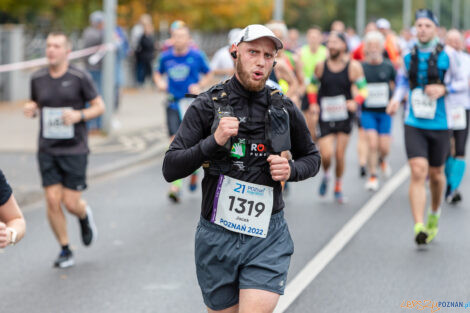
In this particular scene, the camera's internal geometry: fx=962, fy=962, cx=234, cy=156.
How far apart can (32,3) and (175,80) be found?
19627mm

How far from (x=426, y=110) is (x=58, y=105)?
10.9ft

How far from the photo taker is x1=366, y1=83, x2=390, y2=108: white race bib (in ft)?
43.8

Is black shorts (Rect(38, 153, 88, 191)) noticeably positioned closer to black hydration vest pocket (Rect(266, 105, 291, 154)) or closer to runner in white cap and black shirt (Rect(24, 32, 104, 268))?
runner in white cap and black shirt (Rect(24, 32, 104, 268))

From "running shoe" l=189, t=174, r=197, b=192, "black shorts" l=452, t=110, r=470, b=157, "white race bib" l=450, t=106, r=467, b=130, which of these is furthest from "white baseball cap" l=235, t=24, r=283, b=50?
"running shoe" l=189, t=174, r=197, b=192

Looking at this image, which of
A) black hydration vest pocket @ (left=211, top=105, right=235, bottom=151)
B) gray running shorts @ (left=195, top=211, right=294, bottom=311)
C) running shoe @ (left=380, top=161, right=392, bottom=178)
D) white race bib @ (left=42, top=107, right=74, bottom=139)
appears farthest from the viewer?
running shoe @ (left=380, top=161, right=392, bottom=178)

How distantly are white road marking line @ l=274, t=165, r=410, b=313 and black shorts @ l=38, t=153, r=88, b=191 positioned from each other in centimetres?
216

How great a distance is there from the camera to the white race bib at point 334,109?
11.9m

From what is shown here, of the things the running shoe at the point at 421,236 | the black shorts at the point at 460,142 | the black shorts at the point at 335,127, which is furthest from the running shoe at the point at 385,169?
the running shoe at the point at 421,236

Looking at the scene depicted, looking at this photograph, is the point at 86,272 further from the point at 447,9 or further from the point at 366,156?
the point at 447,9

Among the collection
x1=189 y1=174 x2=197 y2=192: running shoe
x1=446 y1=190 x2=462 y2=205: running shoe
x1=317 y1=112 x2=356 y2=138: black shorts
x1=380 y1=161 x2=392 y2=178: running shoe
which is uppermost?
x1=317 y1=112 x2=356 y2=138: black shorts

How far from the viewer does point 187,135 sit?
4832 mm

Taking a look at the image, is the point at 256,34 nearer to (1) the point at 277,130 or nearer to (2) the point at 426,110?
(1) the point at 277,130

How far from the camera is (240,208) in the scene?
4898 millimetres

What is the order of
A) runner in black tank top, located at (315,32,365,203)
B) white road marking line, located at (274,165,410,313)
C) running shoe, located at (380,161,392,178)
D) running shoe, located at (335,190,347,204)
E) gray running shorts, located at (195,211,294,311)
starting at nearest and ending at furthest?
gray running shorts, located at (195,211,294,311) < white road marking line, located at (274,165,410,313) < running shoe, located at (335,190,347,204) < runner in black tank top, located at (315,32,365,203) < running shoe, located at (380,161,392,178)
